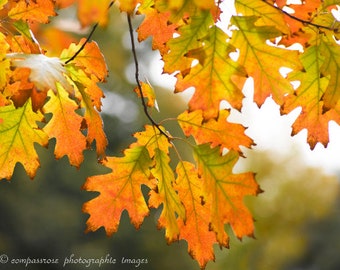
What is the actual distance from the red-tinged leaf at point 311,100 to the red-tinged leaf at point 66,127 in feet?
1.56

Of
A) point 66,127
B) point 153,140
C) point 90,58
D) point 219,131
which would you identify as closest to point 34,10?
point 90,58

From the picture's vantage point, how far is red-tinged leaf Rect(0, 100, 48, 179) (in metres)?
1.16

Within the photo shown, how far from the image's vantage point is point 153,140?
1230 mm

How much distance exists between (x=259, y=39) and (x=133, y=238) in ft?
21.5

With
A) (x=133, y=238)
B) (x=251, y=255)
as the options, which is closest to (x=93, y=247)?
(x=133, y=238)

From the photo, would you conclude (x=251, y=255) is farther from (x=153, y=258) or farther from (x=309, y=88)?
(x=309, y=88)

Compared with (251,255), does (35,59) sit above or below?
above

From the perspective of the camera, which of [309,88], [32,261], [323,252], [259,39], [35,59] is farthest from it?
[323,252]

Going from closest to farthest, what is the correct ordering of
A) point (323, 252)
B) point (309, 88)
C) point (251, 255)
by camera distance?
point (309, 88) → point (323, 252) → point (251, 255)

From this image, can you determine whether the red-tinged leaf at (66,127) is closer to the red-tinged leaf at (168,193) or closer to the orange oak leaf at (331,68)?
the red-tinged leaf at (168,193)

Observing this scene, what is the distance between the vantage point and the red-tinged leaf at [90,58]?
4.05ft

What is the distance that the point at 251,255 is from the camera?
33.2ft

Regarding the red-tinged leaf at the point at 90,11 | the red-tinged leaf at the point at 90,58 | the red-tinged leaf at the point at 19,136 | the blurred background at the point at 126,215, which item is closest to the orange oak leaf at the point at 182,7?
the red-tinged leaf at the point at 90,11

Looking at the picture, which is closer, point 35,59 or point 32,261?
point 35,59
